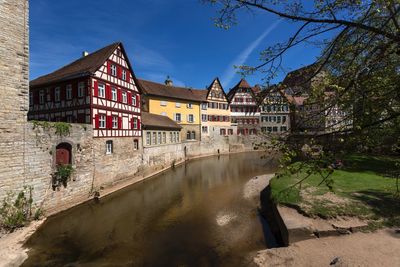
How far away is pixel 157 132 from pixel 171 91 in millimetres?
12147

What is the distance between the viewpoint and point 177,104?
36.6 meters

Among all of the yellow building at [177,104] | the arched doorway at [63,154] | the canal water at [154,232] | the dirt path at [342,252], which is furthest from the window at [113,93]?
the dirt path at [342,252]

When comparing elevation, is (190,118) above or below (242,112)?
below

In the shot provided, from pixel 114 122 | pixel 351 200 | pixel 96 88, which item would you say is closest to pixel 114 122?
pixel 114 122

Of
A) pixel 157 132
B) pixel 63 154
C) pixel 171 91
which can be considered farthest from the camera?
pixel 171 91

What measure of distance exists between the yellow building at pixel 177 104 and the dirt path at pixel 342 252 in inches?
1014

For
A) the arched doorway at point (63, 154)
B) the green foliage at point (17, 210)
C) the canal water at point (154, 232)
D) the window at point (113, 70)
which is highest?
the window at point (113, 70)

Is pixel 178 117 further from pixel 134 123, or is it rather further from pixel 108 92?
pixel 108 92

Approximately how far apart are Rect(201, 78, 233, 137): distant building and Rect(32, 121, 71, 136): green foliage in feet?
87.4

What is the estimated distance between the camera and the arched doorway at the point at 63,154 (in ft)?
45.0

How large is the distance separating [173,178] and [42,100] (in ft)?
39.8

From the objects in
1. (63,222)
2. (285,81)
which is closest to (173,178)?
(63,222)

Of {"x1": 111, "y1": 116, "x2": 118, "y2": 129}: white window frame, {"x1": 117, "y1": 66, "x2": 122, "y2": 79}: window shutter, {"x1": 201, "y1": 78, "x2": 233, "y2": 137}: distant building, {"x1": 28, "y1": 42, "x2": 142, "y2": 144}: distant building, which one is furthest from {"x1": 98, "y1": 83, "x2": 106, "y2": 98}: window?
{"x1": 201, "y1": 78, "x2": 233, "y2": 137}: distant building

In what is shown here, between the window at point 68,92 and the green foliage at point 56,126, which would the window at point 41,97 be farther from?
the green foliage at point 56,126
